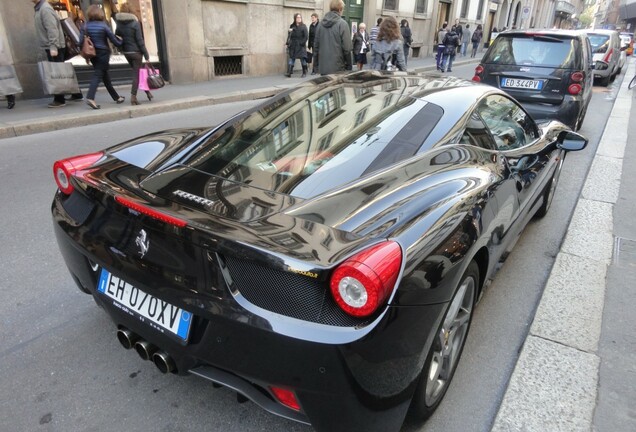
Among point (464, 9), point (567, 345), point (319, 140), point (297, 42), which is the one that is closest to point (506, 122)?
point (567, 345)

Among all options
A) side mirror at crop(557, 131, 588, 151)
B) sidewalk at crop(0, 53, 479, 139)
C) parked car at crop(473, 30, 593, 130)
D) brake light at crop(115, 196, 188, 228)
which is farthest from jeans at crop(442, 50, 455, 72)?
brake light at crop(115, 196, 188, 228)

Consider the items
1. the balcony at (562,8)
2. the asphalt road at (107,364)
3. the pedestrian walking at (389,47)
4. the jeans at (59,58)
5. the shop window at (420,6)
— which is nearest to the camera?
the asphalt road at (107,364)

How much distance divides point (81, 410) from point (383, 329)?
151cm

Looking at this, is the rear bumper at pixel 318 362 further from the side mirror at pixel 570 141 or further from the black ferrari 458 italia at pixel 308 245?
the side mirror at pixel 570 141

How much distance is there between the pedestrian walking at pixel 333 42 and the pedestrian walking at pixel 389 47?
3.65 ft

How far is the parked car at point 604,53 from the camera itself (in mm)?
15320

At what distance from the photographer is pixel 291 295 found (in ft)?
5.26

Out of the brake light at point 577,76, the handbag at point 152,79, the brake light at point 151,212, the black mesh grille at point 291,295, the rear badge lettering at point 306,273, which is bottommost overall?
the handbag at point 152,79

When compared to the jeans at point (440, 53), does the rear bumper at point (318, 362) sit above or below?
above

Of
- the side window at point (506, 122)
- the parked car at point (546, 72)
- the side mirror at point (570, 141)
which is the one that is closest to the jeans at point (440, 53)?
the parked car at point (546, 72)

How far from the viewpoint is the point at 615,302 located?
3.22m

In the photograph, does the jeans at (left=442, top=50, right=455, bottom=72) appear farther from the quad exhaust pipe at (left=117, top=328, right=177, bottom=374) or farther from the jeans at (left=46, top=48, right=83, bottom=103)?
the quad exhaust pipe at (left=117, top=328, right=177, bottom=374)

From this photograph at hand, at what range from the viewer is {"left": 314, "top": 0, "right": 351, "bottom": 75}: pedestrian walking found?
8.65m

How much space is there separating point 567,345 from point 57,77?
9135 mm
